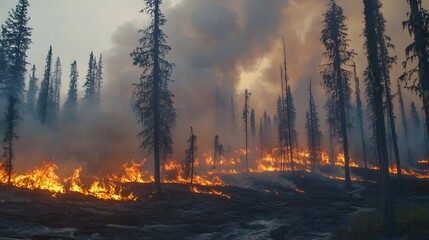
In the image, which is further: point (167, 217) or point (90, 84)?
point (90, 84)

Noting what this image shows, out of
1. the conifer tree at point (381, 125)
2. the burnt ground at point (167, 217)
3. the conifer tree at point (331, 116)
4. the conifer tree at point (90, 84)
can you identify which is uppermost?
the conifer tree at point (90, 84)

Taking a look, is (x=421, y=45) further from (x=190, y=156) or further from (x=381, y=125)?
Result: (x=190, y=156)

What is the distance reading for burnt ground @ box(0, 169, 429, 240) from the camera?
15148 millimetres

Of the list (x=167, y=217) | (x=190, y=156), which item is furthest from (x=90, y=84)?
(x=167, y=217)

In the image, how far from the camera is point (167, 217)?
1995 cm

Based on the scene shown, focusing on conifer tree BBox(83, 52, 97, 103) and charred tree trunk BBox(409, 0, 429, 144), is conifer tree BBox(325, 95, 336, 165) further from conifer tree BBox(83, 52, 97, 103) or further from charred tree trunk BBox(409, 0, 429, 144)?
conifer tree BBox(83, 52, 97, 103)

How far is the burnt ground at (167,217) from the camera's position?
1515cm

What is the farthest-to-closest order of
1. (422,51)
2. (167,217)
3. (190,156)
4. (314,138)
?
(314,138), (190,156), (167,217), (422,51)

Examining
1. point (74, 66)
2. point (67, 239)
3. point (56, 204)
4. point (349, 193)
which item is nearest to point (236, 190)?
point (349, 193)

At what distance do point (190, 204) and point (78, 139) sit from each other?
2002 cm

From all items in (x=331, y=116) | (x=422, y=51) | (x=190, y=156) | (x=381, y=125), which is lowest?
(x=381, y=125)

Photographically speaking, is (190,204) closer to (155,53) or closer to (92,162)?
(155,53)

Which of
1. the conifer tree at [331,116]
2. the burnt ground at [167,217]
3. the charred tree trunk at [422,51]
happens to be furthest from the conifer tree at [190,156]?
the charred tree trunk at [422,51]

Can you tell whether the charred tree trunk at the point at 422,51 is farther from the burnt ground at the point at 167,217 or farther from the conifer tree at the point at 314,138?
the conifer tree at the point at 314,138
